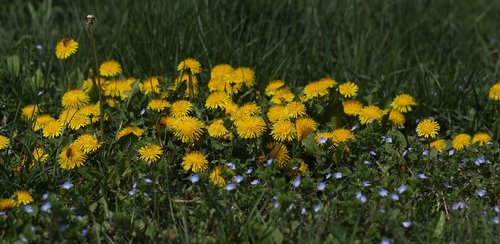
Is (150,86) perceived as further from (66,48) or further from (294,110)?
(294,110)

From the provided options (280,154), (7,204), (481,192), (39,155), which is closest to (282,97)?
(280,154)

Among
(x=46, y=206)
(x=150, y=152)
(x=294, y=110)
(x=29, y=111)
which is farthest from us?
(x=29, y=111)

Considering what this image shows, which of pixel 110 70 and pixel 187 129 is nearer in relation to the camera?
pixel 187 129

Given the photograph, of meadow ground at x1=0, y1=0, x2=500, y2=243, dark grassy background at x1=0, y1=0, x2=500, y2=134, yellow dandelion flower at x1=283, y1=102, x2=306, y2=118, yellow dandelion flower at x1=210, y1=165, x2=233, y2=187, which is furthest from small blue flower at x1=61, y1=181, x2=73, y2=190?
dark grassy background at x1=0, y1=0, x2=500, y2=134

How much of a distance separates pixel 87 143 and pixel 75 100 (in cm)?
45

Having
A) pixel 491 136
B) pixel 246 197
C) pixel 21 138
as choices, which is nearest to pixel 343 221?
pixel 246 197

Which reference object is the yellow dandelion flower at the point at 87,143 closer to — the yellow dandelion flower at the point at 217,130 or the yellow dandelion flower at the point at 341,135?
the yellow dandelion flower at the point at 217,130

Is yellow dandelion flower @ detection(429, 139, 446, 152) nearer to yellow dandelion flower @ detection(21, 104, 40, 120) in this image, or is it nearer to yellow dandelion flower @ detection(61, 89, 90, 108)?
yellow dandelion flower @ detection(61, 89, 90, 108)

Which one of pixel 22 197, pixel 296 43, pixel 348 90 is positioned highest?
pixel 348 90

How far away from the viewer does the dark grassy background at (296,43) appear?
4.03m

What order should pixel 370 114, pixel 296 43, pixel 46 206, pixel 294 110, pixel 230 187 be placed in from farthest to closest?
pixel 296 43
pixel 370 114
pixel 294 110
pixel 230 187
pixel 46 206

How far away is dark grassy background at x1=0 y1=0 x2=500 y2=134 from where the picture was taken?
4.03 meters

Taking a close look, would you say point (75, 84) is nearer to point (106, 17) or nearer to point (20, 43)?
point (20, 43)

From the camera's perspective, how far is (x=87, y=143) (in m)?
3.09
